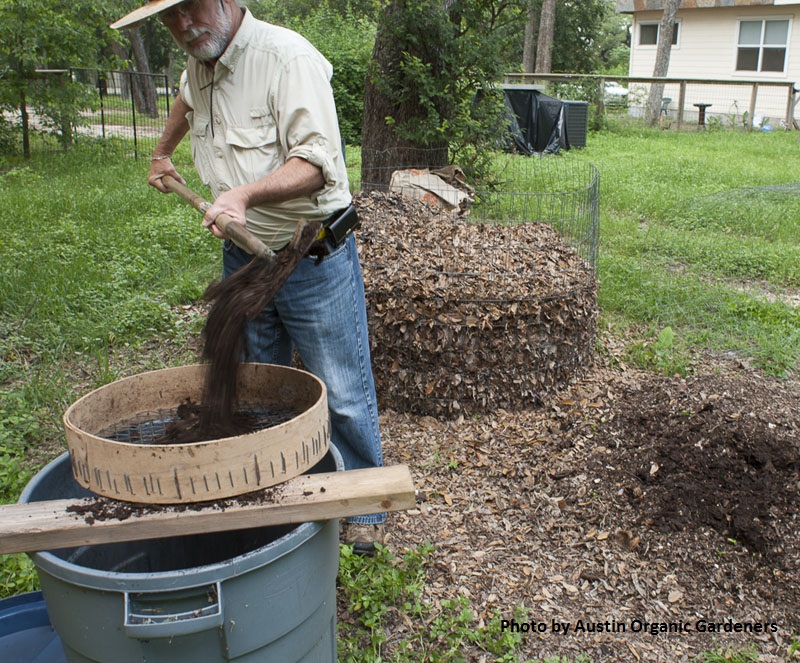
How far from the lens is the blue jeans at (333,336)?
2.58 meters

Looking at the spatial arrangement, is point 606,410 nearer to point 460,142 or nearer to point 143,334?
point 143,334

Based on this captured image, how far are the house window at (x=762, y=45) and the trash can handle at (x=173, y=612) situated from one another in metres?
23.6

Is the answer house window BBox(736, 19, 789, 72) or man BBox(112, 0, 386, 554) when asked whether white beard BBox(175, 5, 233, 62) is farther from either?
house window BBox(736, 19, 789, 72)

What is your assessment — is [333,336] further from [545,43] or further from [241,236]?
[545,43]

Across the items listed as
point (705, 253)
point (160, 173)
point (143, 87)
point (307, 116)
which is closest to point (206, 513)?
point (307, 116)

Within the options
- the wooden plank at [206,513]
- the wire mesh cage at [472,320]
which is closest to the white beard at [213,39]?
the wooden plank at [206,513]

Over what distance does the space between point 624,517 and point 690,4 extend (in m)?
22.8

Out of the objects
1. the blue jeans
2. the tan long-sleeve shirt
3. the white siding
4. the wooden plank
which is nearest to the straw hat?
the tan long-sleeve shirt

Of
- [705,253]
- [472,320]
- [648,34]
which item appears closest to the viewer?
[472,320]

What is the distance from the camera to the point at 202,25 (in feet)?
7.54

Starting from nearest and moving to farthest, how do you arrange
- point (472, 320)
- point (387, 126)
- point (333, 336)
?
point (333, 336) < point (472, 320) < point (387, 126)

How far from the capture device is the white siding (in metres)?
20.4

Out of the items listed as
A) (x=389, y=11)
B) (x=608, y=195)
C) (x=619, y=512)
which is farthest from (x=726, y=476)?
(x=608, y=195)

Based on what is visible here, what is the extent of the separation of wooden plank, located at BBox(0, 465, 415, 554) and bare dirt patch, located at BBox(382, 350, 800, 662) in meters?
1.08
